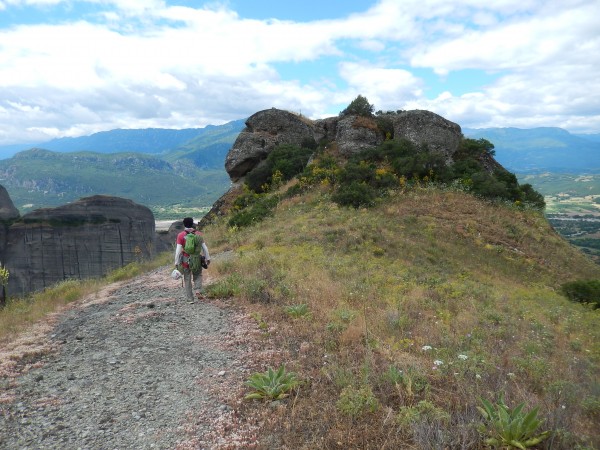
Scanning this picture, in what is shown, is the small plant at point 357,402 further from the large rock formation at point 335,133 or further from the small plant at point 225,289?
the large rock formation at point 335,133

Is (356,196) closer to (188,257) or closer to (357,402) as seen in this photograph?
(188,257)

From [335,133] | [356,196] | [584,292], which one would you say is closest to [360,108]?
[335,133]

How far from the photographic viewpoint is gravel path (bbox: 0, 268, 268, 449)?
15.2 feet

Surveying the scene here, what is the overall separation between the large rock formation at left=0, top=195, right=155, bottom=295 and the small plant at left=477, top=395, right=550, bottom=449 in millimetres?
37375

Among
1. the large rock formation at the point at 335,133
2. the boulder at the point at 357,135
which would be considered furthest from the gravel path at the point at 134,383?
the large rock formation at the point at 335,133

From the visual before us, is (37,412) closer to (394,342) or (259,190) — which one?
(394,342)

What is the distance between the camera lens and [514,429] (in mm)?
3943

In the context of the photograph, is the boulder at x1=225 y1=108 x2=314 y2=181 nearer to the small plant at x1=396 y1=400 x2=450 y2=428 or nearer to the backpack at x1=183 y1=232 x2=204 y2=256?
the backpack at x1=183 y1=232 x2=204 y2=256

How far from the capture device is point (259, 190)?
97.9 ft

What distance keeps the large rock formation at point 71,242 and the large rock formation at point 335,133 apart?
557 inches

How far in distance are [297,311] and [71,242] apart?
42.9 m

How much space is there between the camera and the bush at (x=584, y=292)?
14.2 metres

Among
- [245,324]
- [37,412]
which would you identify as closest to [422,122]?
[245,324]

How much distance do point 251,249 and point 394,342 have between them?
31.9ft
